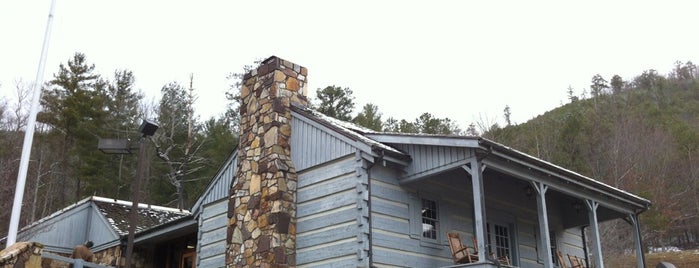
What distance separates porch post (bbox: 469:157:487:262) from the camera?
9.73 m

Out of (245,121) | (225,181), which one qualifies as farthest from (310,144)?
(225,181)

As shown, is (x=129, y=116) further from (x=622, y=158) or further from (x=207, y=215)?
(x=622, y=158)

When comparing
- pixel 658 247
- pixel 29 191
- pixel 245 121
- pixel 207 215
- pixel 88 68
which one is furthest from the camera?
pixel 658 247

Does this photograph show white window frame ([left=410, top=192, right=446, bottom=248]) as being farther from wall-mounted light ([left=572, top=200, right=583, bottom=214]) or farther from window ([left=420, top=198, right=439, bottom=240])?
wall-mounted light ([left=572, top=200, right=583, bottom=214])

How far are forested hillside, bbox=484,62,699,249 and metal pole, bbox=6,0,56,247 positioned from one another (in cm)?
2548

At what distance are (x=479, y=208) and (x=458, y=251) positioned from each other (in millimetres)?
1298

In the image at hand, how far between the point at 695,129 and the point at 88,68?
40.5m

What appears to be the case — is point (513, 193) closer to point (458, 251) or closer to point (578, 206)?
point (578, 206)

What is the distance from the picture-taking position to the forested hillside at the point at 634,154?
32531 mm

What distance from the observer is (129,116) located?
34.6 meters

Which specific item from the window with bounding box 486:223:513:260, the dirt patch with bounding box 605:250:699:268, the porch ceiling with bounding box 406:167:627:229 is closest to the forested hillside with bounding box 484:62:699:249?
the dirt patch with bounding box 605:250:699:268

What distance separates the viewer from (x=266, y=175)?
12.1 meters

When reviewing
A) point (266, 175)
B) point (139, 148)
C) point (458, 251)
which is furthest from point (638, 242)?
point (139, 148)

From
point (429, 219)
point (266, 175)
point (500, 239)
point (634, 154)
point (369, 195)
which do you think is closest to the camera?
point (369, 195)
